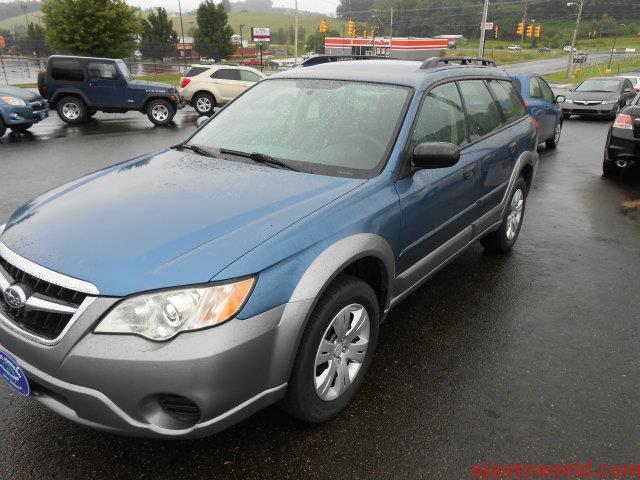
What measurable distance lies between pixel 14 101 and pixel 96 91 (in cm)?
315

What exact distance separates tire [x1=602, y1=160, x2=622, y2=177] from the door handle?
19.8ft

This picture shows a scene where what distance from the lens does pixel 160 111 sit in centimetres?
1497

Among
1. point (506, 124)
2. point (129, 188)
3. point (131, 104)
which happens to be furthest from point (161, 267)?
point (131, 104)

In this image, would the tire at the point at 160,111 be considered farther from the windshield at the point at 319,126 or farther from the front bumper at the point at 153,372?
the front bumper at the point at 153,372

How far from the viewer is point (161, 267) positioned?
203 centimetres

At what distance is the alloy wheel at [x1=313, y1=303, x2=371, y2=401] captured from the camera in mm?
2502

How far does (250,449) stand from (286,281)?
0.91 metres

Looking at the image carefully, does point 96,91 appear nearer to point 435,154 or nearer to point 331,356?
point 435,154

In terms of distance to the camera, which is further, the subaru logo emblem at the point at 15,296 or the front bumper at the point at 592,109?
the front bumper at the point at 592,109

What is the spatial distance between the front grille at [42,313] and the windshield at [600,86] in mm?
18620

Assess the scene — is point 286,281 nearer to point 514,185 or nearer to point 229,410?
point 229,410

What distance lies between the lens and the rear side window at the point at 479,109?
3.86m

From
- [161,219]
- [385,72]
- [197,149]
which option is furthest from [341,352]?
[385,72]

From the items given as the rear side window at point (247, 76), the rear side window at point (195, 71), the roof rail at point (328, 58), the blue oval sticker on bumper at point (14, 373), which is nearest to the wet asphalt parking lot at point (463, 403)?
the blue oval sticker on bumper at point (14, 373)
